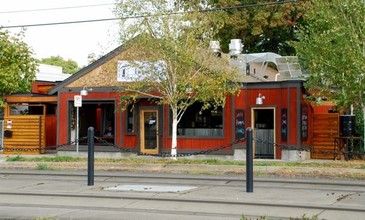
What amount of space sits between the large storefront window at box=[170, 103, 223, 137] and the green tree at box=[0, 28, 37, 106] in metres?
9.31

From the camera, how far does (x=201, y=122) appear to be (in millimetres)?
26266

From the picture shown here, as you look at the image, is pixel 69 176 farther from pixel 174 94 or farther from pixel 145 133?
pixel 145 133

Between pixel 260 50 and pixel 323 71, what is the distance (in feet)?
70.1

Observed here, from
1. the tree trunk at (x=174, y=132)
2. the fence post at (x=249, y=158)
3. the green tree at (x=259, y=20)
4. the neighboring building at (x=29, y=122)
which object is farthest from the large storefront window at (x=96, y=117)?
the fence post at (x=249, y=158)

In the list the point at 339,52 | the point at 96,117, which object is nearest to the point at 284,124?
the point at 339,52

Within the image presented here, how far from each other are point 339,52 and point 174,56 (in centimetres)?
627

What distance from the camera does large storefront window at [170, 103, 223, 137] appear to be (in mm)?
25952

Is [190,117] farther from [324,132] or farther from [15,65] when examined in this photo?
[15,65]

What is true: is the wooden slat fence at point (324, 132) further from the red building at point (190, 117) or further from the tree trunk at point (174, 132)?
the tree trunk at point (174, 132)

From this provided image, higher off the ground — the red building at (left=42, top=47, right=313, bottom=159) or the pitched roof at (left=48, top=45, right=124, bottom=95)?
the pitched roof at (left=48, top=45, right=124, bottom=95)

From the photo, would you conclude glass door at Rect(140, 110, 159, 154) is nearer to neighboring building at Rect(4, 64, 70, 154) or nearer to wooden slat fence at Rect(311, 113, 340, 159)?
neighboring building at Rect(4, 64, 70, 154)

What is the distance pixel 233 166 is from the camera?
20.1 m

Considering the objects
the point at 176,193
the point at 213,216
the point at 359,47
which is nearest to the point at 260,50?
the point at 359,47

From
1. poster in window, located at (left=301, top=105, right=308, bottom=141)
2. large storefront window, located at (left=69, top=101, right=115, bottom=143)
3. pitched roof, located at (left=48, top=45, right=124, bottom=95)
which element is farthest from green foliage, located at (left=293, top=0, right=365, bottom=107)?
large storefront window, located at (left=69, top=101, right=115, bottom=143)
